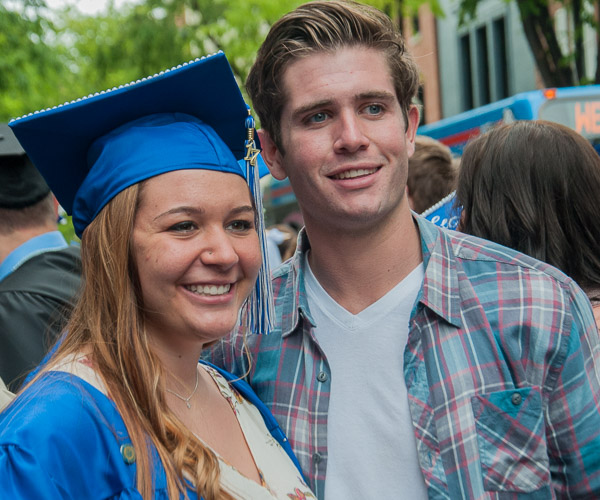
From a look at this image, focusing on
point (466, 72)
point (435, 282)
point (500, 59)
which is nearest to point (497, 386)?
point (435, 282)

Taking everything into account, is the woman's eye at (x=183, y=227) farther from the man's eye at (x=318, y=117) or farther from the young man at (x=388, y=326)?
the man's eye at (x=318, y=117)

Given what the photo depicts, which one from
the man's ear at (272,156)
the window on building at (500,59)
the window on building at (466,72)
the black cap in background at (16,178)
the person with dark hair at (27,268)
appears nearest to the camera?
the man's ear at (272,156)

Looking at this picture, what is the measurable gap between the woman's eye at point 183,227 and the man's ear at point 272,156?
0.70 m

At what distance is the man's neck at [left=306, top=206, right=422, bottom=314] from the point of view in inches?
95.3

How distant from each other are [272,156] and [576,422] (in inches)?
50.1

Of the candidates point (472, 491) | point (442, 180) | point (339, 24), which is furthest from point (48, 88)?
point (472, 491)

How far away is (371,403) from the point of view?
7.38ft

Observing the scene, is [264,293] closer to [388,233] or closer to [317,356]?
[317,356]

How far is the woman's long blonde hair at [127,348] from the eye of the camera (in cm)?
181

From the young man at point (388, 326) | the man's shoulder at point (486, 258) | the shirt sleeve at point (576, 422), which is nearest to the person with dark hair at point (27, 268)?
the young man at point (388, 326)

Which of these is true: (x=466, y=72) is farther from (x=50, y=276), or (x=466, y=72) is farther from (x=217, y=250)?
(x=217, y=250)

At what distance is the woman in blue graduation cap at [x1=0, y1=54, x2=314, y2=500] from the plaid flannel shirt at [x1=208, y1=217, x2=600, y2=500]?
39cm

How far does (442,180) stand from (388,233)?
228 cm

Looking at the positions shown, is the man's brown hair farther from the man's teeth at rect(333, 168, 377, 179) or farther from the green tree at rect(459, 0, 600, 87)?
the green tree at rect(459, 0, 600, 87)
